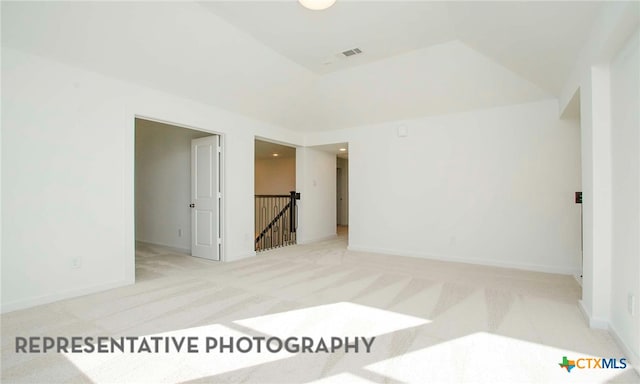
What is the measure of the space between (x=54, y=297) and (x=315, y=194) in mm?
4800

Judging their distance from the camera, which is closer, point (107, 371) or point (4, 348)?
point (107, 371)

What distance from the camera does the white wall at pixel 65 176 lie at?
271 centimetres

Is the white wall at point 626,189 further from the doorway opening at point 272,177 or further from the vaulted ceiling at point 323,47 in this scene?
the doorway opening at point 272,177

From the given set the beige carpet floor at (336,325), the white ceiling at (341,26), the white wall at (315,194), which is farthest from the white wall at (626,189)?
the white wall at (315,194)

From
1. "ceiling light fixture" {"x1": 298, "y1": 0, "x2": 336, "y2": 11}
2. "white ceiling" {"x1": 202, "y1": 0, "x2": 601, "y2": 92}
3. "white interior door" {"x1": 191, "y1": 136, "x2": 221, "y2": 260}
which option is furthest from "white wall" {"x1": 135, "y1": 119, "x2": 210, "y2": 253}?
"ceiling light fixture" {"x1": 298, "y1": 0, "x2": 336, "y2": 11}

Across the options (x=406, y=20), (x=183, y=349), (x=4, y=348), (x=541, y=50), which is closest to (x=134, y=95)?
(x=4, y=348)

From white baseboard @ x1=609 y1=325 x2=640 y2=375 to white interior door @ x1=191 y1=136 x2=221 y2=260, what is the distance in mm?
4786

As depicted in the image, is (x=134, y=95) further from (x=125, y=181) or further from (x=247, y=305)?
(x=247, y=305)

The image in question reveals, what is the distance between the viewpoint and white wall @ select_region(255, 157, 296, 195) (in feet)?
33.5

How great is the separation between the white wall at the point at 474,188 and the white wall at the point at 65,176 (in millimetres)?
3821

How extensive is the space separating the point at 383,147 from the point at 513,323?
3744 mm

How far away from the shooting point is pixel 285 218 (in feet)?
22.7

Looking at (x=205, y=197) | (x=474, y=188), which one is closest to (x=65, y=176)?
(x=205, y=197)

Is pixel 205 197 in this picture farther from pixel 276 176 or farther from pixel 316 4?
pixel 276 176
